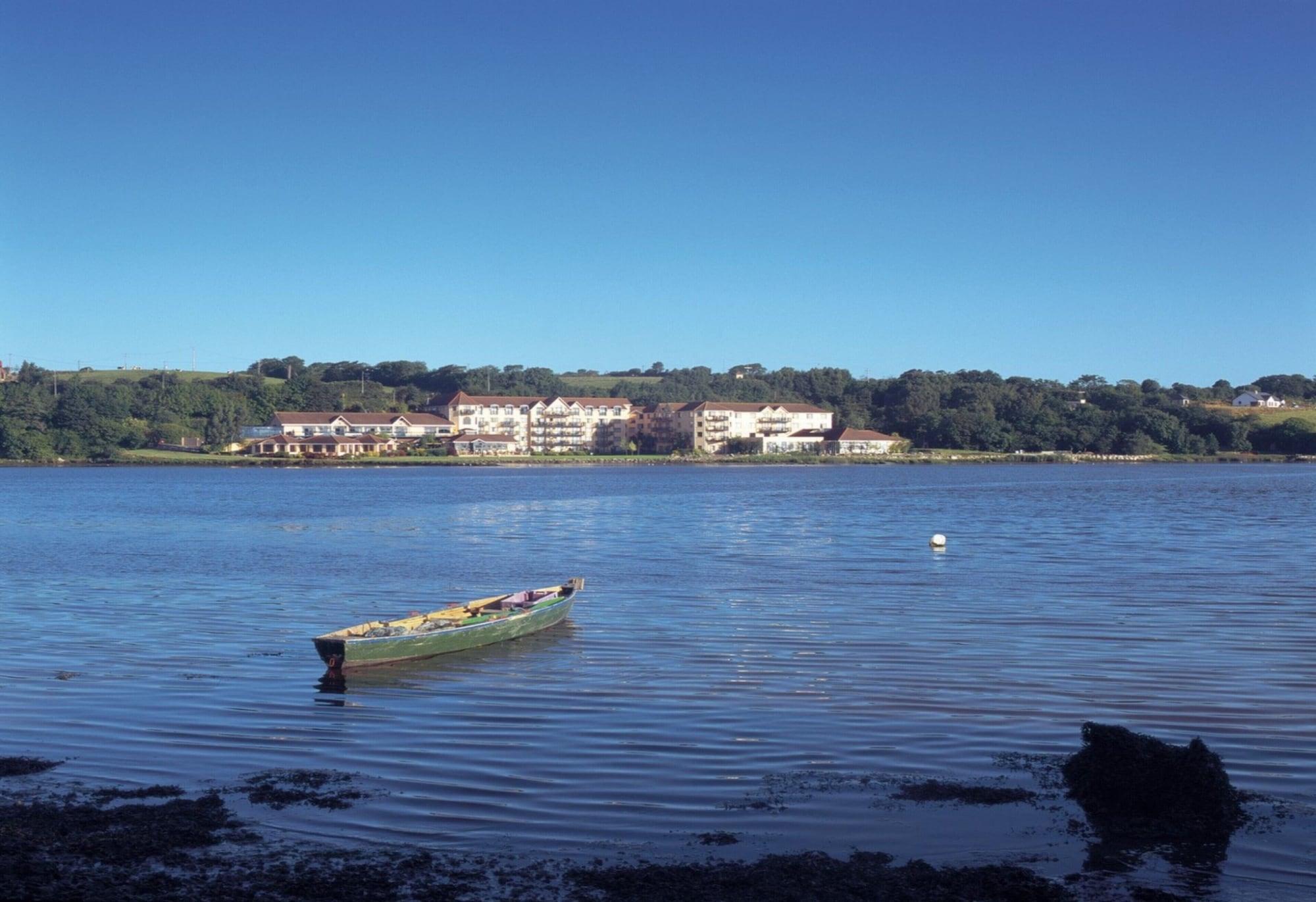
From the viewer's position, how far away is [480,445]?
147m

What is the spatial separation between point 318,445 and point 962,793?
13622 cm

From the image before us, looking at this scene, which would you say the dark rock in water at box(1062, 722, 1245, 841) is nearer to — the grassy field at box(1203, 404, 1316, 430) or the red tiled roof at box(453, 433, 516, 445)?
the red tiled roof at box(453, 433, 516, 445)

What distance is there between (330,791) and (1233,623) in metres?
15.6

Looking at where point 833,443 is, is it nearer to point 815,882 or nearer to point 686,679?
point 686,679

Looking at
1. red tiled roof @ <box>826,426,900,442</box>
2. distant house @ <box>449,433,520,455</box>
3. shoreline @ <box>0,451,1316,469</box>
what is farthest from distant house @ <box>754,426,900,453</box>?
distant house @ <box>449,433,520,455</box>

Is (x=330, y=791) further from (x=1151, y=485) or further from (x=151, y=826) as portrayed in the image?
(x=1151, y=485)

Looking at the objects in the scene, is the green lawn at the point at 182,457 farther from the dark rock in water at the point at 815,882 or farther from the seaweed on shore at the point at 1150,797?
the dark rock in water at the point at 815,882

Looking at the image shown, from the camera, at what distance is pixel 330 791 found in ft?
34.8

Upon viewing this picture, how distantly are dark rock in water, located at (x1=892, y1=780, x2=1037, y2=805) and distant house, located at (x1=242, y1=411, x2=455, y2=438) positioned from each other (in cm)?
13982

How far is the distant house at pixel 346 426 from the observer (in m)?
145

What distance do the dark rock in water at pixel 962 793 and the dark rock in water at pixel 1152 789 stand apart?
1.57 ft

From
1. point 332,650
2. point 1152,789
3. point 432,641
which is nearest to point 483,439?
point 432,641

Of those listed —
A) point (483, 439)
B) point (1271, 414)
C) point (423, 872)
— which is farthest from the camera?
point (1271, 414)

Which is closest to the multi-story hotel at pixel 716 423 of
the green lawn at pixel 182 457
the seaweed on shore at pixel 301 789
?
the green lawn at pixel 182 457
